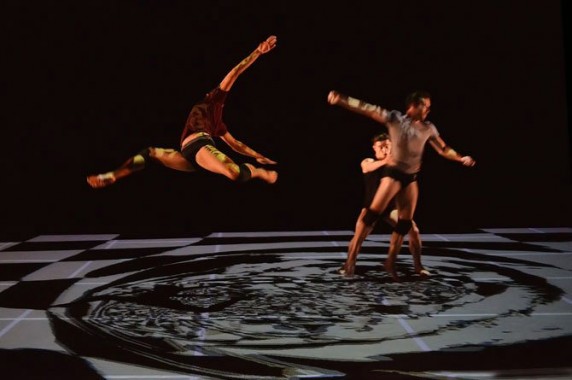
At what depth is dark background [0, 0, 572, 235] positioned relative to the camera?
784 centimetres

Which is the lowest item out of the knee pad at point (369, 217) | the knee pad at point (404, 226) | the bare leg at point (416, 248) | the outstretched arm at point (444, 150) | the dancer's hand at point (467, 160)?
the bare leg at point (416, 248)

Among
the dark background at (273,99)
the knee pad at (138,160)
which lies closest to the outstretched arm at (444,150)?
the knee pad at (138,160)

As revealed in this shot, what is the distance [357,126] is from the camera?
8.12 m

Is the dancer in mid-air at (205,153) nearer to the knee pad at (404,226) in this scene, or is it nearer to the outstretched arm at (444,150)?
the knee pad at (404,226)

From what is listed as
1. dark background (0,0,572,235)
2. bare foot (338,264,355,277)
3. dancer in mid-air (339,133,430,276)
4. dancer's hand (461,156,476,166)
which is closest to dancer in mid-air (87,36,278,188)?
dancer in mid-air (339,133,430,276)

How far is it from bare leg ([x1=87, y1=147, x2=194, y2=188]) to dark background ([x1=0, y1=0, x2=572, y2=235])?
141 cm

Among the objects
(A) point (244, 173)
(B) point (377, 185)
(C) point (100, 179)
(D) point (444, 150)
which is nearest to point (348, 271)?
(B) point (377, 185)

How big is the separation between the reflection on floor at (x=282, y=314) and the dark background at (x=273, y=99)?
1.52 meters

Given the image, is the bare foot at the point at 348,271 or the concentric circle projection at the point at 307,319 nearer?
the concentric circle projection at the point at 307,319

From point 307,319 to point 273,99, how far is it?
4471mm

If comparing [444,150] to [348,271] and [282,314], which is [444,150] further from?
[282,314]

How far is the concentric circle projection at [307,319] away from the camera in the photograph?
309 centimetres

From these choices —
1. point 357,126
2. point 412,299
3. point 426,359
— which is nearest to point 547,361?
point 426,359

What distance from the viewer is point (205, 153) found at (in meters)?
6.25
